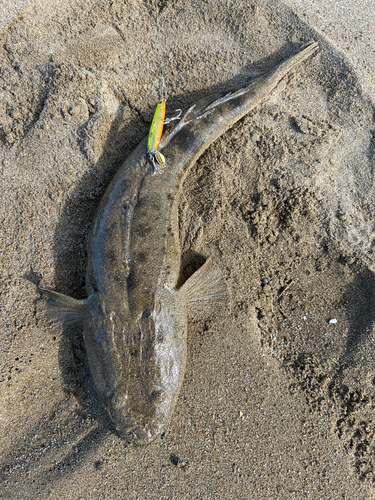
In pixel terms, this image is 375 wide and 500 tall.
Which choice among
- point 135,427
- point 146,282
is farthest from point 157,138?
point 135,427

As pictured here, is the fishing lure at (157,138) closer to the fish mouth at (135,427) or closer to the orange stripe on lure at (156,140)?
the orange stripe on lure at (156,140)

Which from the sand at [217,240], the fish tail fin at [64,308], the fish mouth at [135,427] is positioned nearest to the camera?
the fish mouth at [135,427]

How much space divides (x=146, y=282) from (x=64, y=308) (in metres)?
1.05

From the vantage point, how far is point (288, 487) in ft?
11.2

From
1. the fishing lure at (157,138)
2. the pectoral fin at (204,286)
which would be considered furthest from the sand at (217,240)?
the fishing lure at (157,138)

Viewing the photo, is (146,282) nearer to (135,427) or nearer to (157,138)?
(135,427)

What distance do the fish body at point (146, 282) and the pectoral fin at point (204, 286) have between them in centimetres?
1

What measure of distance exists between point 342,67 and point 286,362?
3687 mm

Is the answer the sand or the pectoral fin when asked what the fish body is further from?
the sand

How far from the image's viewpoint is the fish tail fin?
3709 mm

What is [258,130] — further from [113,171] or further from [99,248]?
[99,248]

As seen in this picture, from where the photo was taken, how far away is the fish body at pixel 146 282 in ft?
11.0

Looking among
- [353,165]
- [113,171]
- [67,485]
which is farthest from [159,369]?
[353,165]

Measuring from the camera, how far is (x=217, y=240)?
4.05 m
